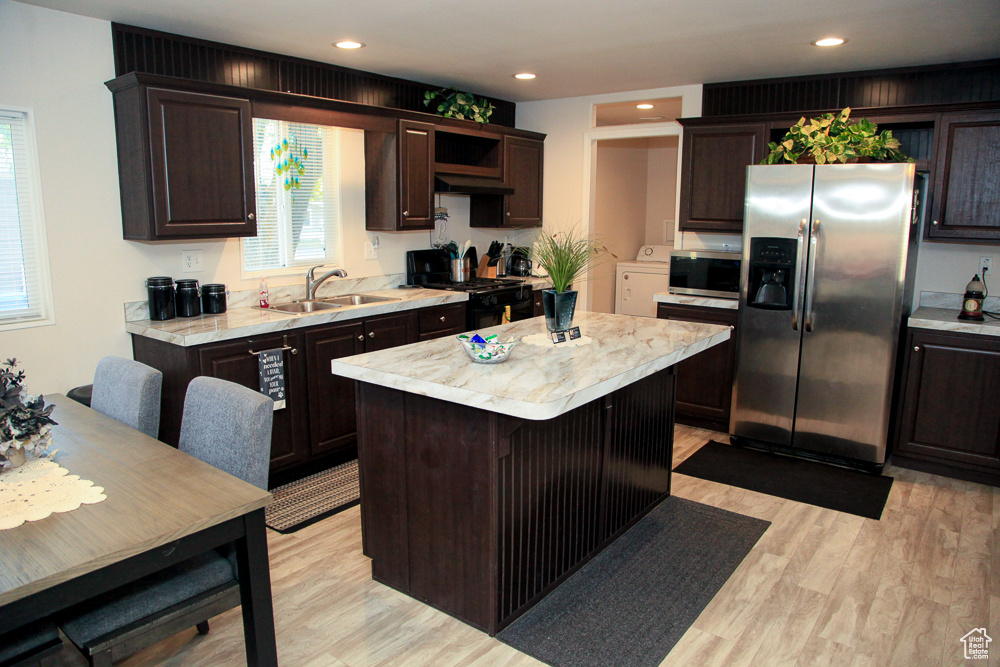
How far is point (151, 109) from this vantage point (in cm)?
317

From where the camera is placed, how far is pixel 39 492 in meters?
1.72

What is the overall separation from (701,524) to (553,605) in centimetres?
104

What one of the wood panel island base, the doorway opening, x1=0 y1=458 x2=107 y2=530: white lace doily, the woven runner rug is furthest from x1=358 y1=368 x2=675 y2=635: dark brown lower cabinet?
the doorway opening

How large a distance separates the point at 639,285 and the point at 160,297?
15.5 feet

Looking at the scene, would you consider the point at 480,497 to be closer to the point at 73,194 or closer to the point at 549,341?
the point at 549,341

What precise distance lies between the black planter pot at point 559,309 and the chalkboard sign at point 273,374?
1485mm

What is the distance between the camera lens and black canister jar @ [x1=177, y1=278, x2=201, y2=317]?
3.54 metres

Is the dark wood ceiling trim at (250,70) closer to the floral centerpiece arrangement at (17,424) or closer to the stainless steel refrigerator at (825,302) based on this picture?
the floral centerpiece arrangement at (17,424)

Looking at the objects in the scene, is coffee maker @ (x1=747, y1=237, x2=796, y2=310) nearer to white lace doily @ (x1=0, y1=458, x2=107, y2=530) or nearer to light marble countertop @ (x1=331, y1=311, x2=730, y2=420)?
light marble countertop @ (x1=331, y1=311, x2=730, y2=420)

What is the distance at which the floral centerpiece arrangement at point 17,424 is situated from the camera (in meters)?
1.80

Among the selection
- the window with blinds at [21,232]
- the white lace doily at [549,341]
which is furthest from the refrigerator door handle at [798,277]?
the window with blinds at [21,232]

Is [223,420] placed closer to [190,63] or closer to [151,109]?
[151,109]

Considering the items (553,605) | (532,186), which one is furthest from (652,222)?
(553,605)

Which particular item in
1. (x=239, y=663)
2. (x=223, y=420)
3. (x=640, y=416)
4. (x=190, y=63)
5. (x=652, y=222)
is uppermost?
(x=190, y=63)
